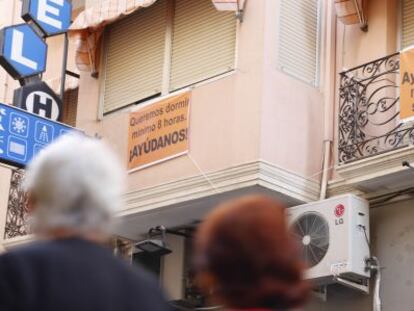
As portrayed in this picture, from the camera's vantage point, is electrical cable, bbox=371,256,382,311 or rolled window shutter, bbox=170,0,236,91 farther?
rolled window shutter, bbox=170,0,236,91

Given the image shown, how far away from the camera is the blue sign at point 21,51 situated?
45.6 feet

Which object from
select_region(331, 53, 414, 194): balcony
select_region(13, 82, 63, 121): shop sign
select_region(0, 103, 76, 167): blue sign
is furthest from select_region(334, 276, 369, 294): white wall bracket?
select_region(13, 82, 63, 121): shop sign

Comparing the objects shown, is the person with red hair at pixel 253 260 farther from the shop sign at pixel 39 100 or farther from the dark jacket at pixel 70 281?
the shop sign at pixel 39 100

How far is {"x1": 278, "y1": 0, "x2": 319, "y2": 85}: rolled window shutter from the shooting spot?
478 inches

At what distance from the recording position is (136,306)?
3.07 metres

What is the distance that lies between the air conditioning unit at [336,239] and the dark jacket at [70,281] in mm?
7887

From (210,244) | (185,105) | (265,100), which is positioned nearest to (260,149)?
(265,100)

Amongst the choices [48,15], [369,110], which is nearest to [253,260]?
[369,110]

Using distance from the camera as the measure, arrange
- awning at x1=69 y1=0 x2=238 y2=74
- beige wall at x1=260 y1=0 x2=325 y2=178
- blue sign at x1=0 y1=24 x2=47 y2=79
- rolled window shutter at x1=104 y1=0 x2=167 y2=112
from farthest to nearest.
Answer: blue sign at x1=0 y1=24 x2=47 y2=79, rolled window shutter at x1=104 y1=0 x2=167 y2=112, awning at x1=69 y1=0 x2=238 y2=74, beige wall at x1=260 y1=0 x2=325 y2=178

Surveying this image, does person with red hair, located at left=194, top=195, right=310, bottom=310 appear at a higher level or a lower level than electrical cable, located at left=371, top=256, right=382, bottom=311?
lower

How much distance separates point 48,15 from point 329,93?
4.35 m

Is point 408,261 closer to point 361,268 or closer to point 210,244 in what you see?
point 361,268

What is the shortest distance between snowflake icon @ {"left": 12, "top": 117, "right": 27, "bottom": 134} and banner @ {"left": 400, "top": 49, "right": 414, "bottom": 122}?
4559mm

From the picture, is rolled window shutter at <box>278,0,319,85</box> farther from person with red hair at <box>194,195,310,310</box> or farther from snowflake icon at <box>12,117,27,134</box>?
person with red hair at <box>194,195,310,310</box>
